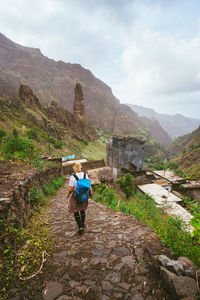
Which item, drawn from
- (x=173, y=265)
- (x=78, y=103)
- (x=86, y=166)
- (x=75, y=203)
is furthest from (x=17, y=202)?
(x=78, y=103)

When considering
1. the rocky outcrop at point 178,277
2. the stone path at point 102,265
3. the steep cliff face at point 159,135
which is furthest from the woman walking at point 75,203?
the steep cliff face at point 159,135

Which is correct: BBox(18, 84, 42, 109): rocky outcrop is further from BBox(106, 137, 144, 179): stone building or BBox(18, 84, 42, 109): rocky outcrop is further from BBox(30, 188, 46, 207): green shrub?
BBox(30, 188, 46, 207): green shrub

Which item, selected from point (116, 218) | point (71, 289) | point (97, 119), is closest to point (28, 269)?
point (71, 289)

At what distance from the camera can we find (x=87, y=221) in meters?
4.15

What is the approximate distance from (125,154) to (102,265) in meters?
17.9

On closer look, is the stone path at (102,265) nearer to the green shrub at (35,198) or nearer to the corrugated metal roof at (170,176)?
the green shrub at (35,198)

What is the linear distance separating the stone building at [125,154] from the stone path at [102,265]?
1622 centimetres

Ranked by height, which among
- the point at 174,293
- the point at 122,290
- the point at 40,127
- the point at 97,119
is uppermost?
the point at 97,119

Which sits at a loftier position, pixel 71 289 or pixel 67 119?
pixel 67 119

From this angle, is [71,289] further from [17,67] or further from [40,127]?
[17,67]

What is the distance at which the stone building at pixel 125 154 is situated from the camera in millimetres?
19812

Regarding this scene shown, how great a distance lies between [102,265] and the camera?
2.41 meters

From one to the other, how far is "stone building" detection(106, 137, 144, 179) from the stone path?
1622 cm

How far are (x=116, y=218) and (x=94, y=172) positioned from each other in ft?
25.0
